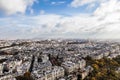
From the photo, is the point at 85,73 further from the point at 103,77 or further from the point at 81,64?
the point at 81,64

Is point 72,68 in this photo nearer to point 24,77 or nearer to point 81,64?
point 81,64

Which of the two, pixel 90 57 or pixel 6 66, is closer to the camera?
pixel 6 66

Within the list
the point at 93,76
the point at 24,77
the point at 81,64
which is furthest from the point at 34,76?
the point at 81,64

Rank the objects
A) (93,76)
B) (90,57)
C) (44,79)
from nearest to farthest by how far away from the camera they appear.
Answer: (44,79) < (93,76) < (90,57)

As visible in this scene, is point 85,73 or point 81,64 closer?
point 85,73

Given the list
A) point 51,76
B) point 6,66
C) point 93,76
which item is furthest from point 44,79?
point 6,66

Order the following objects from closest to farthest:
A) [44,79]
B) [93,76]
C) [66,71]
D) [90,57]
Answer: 1. [44,79]
2. [93,76]
3. [66,71]
4. [90,57]

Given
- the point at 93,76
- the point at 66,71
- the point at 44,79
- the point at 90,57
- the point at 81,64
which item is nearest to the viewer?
the point at 44,79

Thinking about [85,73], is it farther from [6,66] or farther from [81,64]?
[6,66]

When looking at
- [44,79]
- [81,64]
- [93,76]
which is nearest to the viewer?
[44,79]
